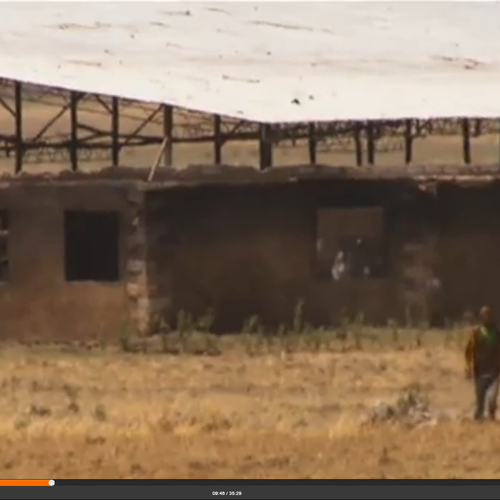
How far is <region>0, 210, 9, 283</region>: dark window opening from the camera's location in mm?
19938

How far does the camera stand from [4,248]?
20438 mm

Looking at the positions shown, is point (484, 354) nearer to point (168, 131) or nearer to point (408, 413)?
point (408, 413)

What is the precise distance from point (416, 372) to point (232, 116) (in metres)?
3.80

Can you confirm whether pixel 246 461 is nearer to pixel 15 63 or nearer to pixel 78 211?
pixel 78 211

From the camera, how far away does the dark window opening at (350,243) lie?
20438 mm

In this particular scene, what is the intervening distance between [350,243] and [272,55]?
3471 mm

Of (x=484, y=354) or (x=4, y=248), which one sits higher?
(x=4, y=248)

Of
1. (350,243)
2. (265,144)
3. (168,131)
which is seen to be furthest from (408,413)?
(265,144)

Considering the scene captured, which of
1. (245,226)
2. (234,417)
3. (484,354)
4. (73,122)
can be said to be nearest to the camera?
(484,354)

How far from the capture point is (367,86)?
21.2m

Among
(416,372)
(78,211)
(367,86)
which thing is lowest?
(416,372)
